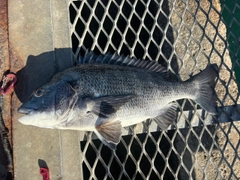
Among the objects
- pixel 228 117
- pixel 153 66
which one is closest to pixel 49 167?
pixel 153 66

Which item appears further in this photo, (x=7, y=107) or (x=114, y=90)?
(x=7, y=107)

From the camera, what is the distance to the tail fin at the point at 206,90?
2699 millimetres

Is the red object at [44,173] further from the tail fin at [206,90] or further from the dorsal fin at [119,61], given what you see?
the tail fin at [206,90]

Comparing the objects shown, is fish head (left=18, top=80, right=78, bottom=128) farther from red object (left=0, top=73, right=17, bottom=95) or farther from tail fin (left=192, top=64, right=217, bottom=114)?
tail fin (left=192, top=64, right=217, bottom=114)

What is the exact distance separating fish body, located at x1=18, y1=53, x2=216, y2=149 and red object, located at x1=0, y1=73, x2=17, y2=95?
15.1 inches

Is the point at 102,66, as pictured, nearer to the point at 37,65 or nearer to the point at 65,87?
the point at 65,87

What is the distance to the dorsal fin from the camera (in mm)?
2504

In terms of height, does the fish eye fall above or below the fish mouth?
above

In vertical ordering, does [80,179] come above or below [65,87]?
below

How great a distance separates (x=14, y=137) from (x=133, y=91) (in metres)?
1.14

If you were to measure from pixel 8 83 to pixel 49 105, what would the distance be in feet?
1.95

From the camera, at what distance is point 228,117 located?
291cm

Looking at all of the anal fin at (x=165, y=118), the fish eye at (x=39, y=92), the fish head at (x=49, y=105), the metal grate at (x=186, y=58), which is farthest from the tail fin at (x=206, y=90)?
the fish eye at (x=39, y=92)

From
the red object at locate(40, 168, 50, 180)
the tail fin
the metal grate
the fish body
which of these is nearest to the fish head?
the fish body
